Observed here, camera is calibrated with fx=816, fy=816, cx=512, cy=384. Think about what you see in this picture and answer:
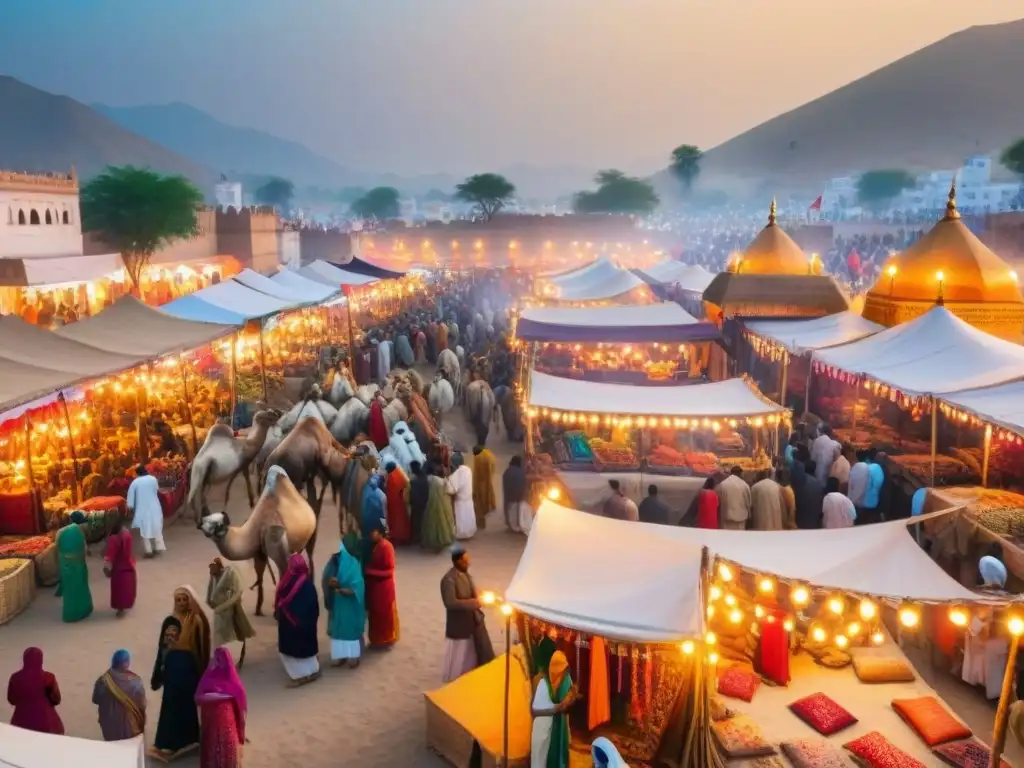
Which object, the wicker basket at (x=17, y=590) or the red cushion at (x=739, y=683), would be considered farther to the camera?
the wicker basket at (x=17, y=590)

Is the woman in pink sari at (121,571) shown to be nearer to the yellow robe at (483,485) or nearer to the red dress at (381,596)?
the red dress at (381,596)

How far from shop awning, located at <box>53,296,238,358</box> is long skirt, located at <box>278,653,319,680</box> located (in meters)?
6.08

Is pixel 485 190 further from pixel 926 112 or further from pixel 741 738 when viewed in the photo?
pixel 926 112

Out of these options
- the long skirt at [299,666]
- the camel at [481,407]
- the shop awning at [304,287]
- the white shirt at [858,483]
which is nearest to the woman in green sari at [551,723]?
the long skirt at [299,666]

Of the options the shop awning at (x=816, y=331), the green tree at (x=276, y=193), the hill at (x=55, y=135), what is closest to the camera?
the shop awning at (x=816, y=331)

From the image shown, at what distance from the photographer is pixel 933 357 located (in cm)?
1002

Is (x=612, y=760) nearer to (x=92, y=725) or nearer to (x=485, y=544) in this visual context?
(x=92, y=725)

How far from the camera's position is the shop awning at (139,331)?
36.2 feet

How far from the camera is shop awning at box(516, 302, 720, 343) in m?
13.6

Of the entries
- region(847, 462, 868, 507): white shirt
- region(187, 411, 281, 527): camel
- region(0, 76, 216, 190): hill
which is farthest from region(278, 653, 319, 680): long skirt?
region(0, 76, 216, 190): hill

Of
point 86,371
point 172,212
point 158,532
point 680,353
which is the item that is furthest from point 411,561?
point 172,212

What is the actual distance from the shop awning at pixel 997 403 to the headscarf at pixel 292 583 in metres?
6.34

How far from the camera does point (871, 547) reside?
552 cm

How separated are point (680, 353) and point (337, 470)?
34.3ft
